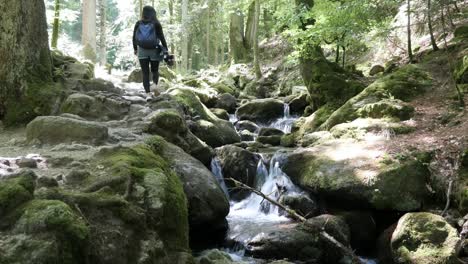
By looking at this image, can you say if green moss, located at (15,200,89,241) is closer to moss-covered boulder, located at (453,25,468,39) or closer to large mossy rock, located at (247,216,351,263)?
large mossy rock, located at (247,216,351,263)

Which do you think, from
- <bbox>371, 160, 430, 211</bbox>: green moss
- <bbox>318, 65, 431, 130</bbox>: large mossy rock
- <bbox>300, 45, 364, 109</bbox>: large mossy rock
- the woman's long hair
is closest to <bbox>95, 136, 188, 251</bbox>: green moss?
<bbox>371, 160, 430, 211</bbox>: green moss

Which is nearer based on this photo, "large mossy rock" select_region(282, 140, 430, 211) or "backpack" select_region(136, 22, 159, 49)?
"large mossy rock" select_region(282, 140, 430, 211)

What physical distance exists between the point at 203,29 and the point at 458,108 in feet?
89.8

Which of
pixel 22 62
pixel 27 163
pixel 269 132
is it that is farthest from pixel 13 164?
pixel 269 132

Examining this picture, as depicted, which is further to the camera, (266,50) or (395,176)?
(266,50)

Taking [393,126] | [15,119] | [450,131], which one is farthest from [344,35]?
[15,119]

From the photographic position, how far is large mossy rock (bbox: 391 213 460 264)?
604 cm

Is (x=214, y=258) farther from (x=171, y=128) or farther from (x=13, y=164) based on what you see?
(x=171, y=128)

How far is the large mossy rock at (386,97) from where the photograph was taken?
10828 mm

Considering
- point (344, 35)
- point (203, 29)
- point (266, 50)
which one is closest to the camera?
point (344, 35)

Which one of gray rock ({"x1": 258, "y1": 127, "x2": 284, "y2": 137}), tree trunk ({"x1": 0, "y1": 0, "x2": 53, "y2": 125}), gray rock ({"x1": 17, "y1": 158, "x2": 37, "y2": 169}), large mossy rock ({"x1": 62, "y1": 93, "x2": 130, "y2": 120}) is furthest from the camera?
gray rock ({"x1": 258, "y1": 127, "x2": 284, "y2": 137})

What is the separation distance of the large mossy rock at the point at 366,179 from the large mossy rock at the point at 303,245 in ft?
2.65

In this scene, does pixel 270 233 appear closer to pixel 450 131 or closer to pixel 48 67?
pixel 450 131

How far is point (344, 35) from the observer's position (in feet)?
45.4
